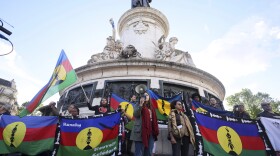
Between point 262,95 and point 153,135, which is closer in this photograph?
point 153,135

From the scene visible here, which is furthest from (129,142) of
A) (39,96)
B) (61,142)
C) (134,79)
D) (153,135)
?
(134,79)

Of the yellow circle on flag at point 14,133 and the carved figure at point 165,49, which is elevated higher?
the carved figure at point 165,49

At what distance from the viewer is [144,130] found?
5281mm

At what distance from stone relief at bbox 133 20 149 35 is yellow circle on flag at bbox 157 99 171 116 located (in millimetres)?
7557

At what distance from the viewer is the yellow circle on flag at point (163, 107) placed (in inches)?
310

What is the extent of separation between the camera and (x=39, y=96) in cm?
712

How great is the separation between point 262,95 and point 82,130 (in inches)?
1595

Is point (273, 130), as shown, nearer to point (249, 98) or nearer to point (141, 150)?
point (141, 150)

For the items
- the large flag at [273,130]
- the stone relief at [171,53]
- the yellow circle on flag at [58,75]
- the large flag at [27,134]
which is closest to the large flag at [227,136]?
the large flag at [273,130]

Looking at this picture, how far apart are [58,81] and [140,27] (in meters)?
8.35

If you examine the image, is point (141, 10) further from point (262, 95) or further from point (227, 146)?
point (262, 95)

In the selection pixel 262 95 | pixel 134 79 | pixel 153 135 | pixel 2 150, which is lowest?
pixel 2 150

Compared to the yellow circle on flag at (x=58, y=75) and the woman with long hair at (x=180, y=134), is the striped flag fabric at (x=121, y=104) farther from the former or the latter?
the woman with long hair at (x=180, y=134)

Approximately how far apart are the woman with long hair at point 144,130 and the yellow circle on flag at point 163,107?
83.8 inches
